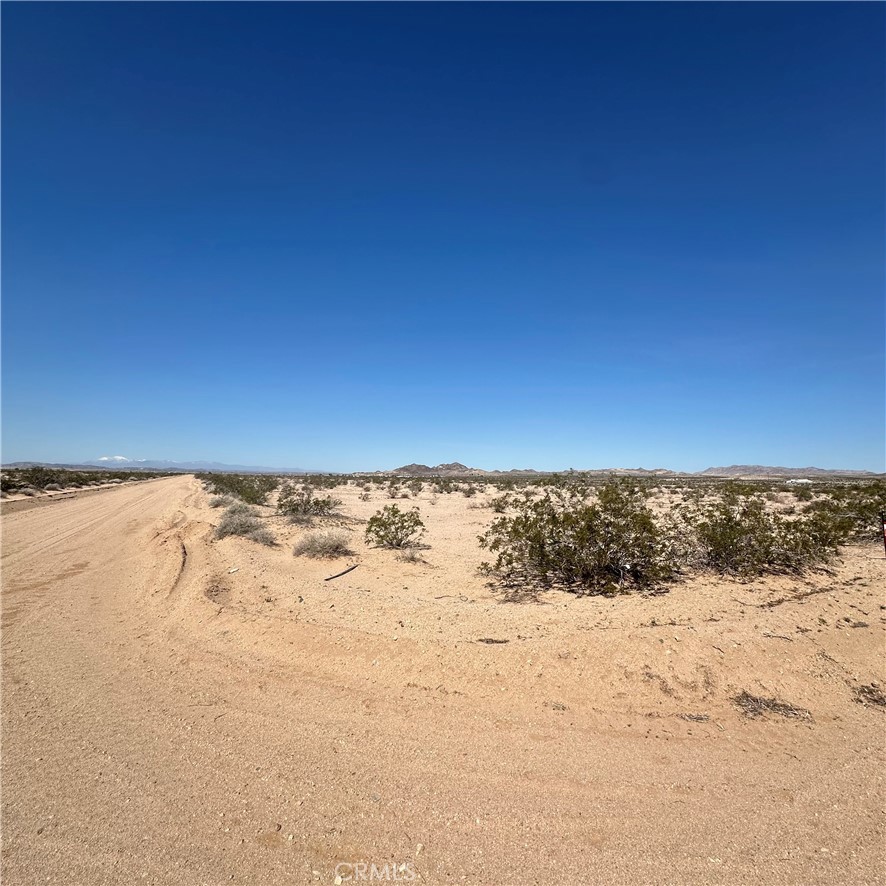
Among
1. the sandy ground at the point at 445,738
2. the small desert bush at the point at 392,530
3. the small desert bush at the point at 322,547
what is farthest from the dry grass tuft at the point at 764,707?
the small desert bush at the point at 322,547

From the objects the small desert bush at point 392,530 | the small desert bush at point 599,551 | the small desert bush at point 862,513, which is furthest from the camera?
the small desert bush at point 392,530

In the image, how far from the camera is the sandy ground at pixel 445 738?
11.4ft

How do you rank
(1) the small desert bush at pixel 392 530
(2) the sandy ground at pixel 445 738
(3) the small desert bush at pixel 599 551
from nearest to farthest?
(2) the sandy ground at pixel 445 738
(3) the small desert bush at pixel 599 551
(1) the small desert bush at pixel 392 530

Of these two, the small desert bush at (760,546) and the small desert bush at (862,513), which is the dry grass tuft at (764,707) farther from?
the small desert bush at (862,513)

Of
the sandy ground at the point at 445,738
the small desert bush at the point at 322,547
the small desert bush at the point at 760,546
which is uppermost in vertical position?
the small desert bush at the point at 760,546

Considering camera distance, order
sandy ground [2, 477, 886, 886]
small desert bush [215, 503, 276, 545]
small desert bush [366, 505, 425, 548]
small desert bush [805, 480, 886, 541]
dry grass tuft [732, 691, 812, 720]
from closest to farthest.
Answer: sandy ground [2, 477, 886, 886], dry grass tuft [732, 691, 812, 720], small desert bush [805, 480, 886, 541], small desert bush [366, 505, 425, 548], small desert bush [215, 503, 276, 545]

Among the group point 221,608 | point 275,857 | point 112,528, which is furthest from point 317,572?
point 112,528

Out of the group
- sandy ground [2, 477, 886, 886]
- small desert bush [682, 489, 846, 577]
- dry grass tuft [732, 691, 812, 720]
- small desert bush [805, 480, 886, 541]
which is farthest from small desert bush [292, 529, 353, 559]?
small desert bush [805, 480, 886, 541]

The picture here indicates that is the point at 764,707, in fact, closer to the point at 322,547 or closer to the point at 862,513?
the point at 322,547

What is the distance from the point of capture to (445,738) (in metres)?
4.93

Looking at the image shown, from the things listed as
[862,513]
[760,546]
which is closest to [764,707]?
[760,546]

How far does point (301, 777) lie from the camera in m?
4.29

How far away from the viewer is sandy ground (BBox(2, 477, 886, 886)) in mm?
3482

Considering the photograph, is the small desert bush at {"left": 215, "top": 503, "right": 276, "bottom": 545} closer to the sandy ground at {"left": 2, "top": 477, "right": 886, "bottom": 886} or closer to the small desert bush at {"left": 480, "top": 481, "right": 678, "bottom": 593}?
the sandy ground at {"left": 2, "top": 477, "right": 886, "bottom": 886}
